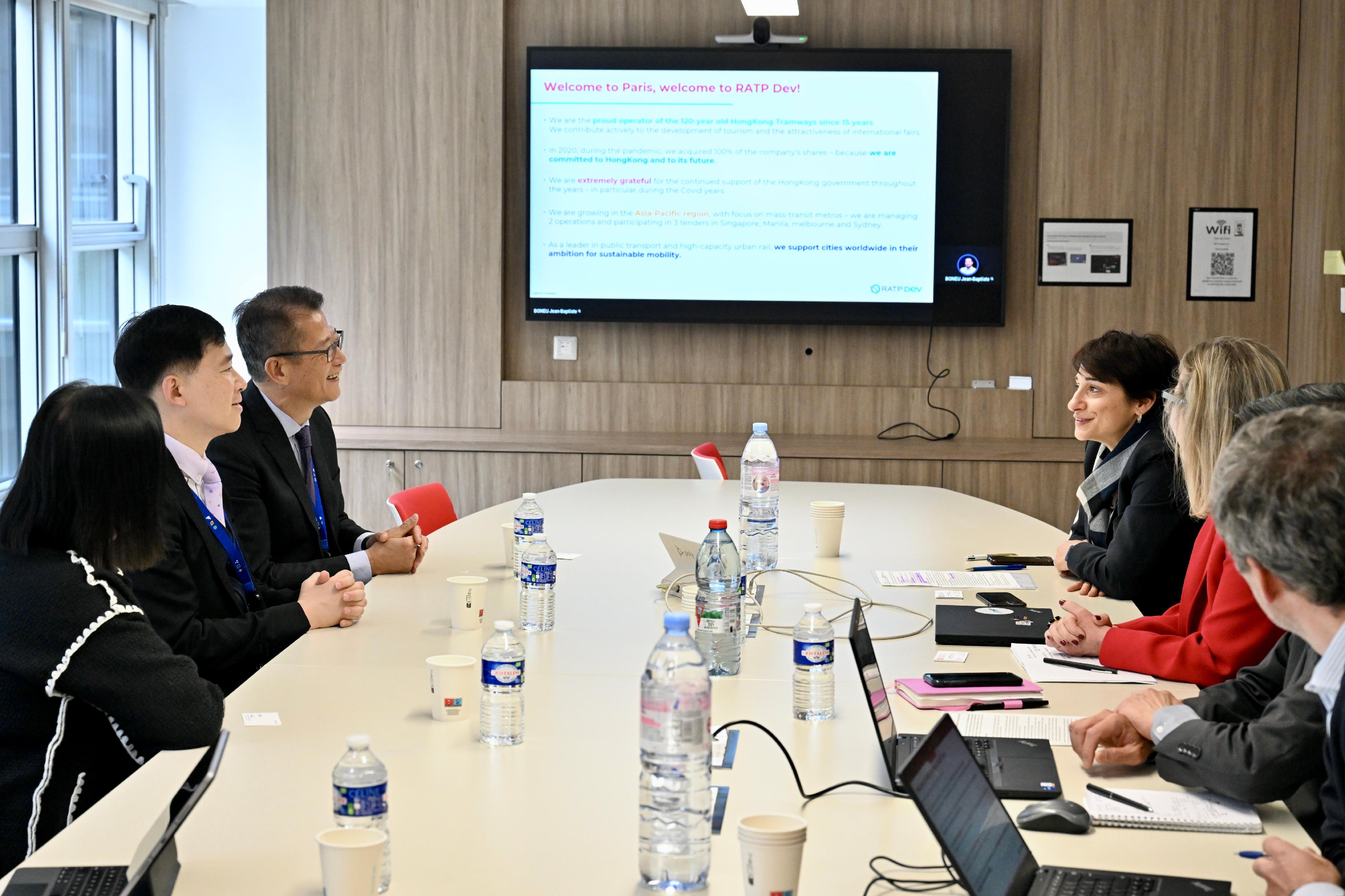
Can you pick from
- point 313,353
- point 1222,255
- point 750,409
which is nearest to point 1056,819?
point 313,353

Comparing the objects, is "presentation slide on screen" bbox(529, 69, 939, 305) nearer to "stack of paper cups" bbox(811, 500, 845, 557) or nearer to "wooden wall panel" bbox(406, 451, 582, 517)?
"wooden wall panel" bbox(406, 451, 582, 517)

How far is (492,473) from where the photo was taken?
18.6ft

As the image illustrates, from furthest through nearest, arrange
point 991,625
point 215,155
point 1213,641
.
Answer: point 215,155 → point 991,625 → point 1213,641

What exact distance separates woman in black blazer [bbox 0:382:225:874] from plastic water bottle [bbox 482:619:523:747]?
1.34 ft

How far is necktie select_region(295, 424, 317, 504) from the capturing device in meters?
3.39

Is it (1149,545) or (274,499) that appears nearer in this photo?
(1149,545)

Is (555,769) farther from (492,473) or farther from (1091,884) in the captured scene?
(492,473)

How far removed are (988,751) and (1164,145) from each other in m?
4.66

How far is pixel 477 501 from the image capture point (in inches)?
224

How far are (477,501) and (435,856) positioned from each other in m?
4.29

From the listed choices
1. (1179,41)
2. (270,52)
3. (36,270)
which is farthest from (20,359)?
(1179,41)

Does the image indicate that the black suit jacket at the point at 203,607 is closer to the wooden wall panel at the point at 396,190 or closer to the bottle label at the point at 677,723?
the bottle label at the point at 677,723

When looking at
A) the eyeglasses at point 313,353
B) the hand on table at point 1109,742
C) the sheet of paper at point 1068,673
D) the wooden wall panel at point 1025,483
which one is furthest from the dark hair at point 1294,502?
the wooden wall panel at point 1025,483

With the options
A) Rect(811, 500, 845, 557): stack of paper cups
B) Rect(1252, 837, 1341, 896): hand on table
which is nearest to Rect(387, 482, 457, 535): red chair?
Rect(811, 500, 845, 557): stack of paper cups
